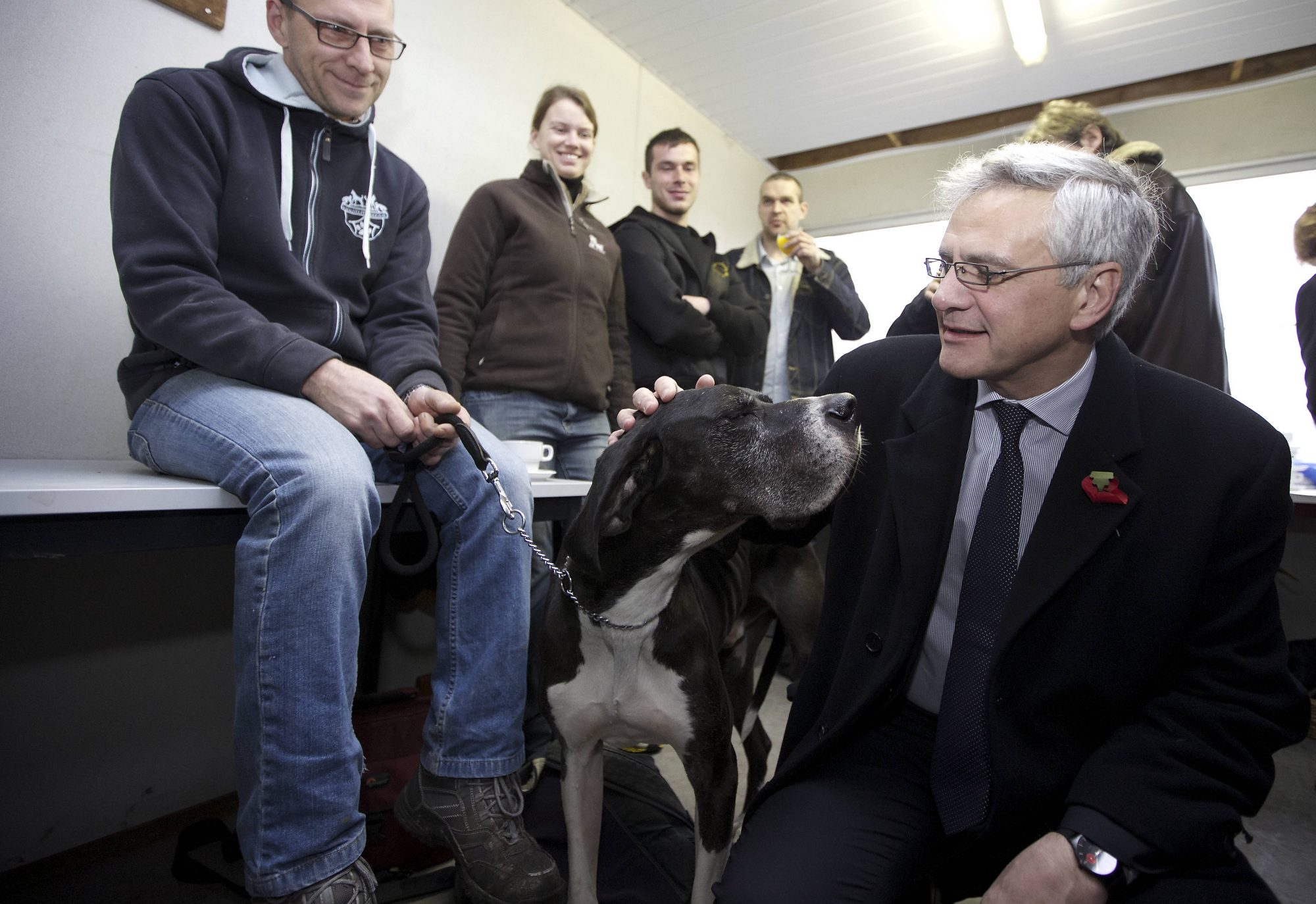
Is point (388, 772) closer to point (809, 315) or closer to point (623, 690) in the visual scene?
point (623, 690)

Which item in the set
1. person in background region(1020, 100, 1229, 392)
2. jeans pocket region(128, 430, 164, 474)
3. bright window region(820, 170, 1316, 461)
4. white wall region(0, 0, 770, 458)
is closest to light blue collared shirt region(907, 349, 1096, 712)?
person in background region(1020, 100, 1229, 392)

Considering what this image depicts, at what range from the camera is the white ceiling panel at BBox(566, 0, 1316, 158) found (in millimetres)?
4059

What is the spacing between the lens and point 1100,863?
1.06m

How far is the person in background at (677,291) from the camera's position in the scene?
10.3 feet

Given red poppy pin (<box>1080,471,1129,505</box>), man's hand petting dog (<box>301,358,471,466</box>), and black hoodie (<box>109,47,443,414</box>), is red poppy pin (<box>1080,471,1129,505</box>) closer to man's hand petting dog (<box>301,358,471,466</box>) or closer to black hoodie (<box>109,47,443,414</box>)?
man's hand petting dog (<box>301,358,471,466</box>)

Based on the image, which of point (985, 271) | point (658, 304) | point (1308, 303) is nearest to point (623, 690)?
point (985, 271)

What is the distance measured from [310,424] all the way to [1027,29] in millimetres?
4362

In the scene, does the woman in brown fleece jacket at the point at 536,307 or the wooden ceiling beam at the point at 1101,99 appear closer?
the woman in brown fleece jacket at the point at 536,307

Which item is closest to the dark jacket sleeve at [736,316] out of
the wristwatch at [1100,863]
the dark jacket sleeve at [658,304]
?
the dark jacket sleeve at [658,304]

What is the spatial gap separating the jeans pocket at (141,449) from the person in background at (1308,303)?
13.2 ft

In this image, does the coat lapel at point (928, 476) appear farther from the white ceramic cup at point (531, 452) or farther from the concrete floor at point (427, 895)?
the concrete floor at point (427, 895)

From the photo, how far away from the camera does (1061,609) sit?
1.22 metres

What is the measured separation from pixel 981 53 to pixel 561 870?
4.86 metres

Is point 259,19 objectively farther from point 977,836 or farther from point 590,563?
point 977,836
